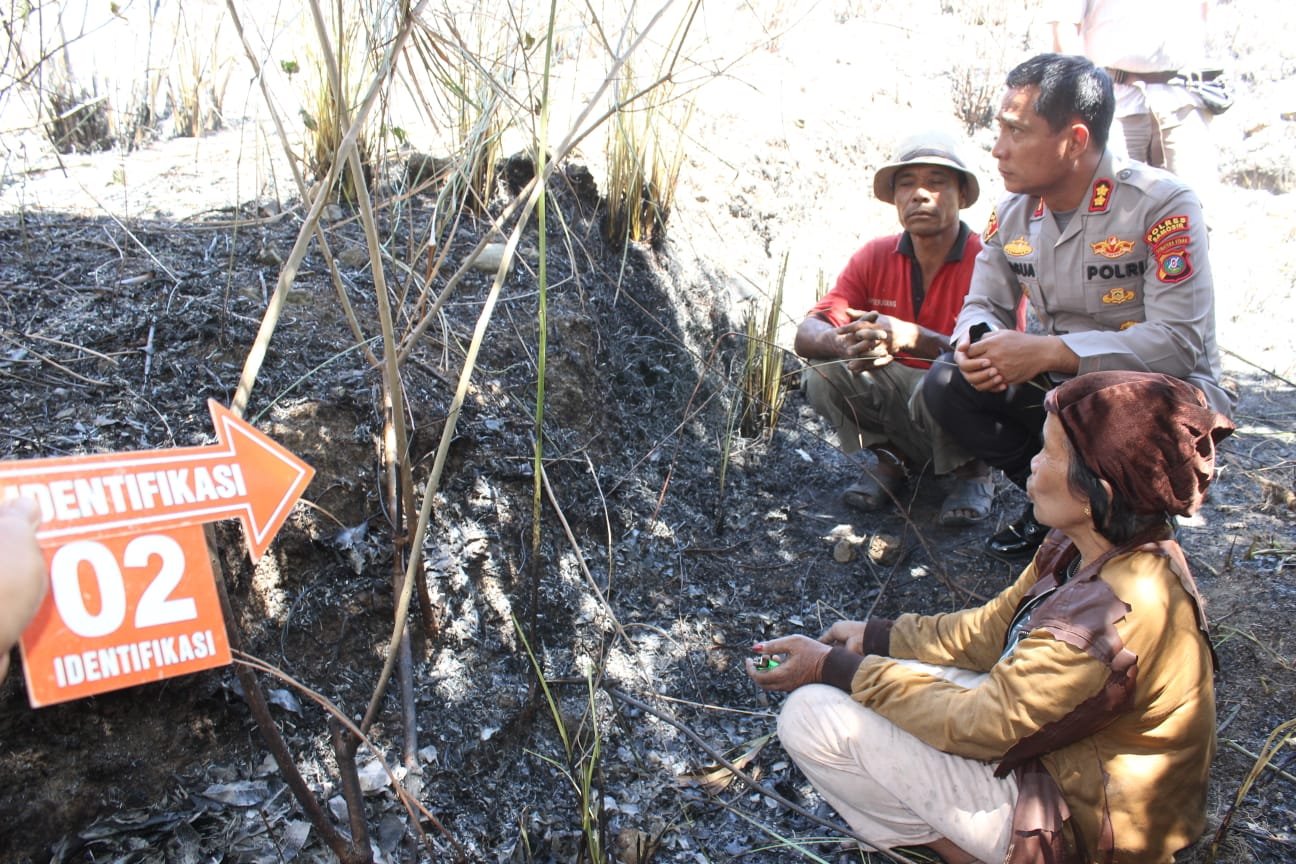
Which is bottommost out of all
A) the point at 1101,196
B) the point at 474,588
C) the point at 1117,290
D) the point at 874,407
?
the point at 474,588

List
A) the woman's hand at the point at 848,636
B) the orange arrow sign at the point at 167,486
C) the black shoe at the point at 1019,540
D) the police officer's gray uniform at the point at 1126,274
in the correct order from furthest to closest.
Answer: the black shoe at the point at 1019,540, the police officer's gray uniform at the point at 1126,274, the woman's hand at the point at 848,636, the orange arrow sign at the point at 167,486

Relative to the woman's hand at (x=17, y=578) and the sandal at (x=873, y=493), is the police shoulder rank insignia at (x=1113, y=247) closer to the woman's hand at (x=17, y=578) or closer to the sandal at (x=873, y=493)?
the sandal at (x=873, y=493)

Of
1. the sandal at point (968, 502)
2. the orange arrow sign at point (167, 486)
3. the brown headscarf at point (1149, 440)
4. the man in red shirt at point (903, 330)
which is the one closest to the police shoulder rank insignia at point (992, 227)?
the man in red shirt at point (903, 330)

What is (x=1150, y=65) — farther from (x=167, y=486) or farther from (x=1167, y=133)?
(x=167, y=486)

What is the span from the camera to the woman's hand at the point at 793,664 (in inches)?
79.2

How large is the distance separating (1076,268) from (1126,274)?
0.14 m

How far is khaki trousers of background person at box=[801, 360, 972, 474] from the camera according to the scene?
3451 millimetres

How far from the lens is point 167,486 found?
128 centimetres

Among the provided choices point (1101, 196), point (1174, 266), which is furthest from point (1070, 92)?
point (1174, 266)

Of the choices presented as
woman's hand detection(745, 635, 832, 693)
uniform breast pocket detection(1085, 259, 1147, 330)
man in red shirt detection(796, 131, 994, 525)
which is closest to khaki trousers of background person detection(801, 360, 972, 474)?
man in red shirt detection(796, 131, 994, 525)

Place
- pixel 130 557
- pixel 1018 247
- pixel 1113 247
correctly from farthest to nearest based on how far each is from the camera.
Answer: pixel 1018 247, pixel 1113 247, pixel 130 557

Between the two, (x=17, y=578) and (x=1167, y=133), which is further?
(x=1167, y=133)

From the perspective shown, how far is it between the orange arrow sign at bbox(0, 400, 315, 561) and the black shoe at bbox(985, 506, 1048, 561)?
2409 millimetres

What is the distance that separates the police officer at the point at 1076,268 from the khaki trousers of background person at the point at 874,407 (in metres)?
0.37
